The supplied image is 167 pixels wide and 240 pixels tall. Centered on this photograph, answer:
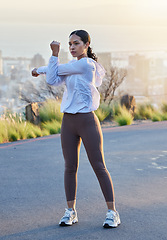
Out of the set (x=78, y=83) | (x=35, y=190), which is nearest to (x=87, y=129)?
(x=78, y=83)

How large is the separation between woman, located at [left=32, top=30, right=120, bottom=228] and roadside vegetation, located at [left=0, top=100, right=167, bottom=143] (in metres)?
5.53

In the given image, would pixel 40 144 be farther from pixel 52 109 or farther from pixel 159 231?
pixel 159 231

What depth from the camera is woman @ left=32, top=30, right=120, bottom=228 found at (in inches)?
135

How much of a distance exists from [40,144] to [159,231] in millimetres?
4974

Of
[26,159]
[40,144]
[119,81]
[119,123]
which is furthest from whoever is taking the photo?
[119,81]

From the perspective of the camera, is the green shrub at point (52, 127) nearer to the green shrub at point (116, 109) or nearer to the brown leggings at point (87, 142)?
the green shrub at point (116, 109)

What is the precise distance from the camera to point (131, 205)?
4258 millimetres

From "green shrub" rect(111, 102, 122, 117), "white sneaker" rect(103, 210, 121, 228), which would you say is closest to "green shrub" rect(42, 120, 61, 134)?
"green shrub" rect(111, 102, 122, 117)

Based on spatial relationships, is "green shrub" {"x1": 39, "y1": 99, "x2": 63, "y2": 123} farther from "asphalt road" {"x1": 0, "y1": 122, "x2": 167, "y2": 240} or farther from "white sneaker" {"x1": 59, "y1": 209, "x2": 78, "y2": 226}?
"white sneaker" {"x1": 59, "y1": 209, "x2": 78, "y2": 226}

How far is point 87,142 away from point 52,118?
8114 millimetres

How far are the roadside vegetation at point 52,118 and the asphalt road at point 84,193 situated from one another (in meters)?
1.25

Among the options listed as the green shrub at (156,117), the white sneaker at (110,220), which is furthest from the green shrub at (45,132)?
the white sneaker at (110,220)

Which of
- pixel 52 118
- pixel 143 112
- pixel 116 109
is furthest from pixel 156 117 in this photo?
pixel 52 118

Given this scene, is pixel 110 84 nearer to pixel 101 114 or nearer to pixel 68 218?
pixel 101 114
